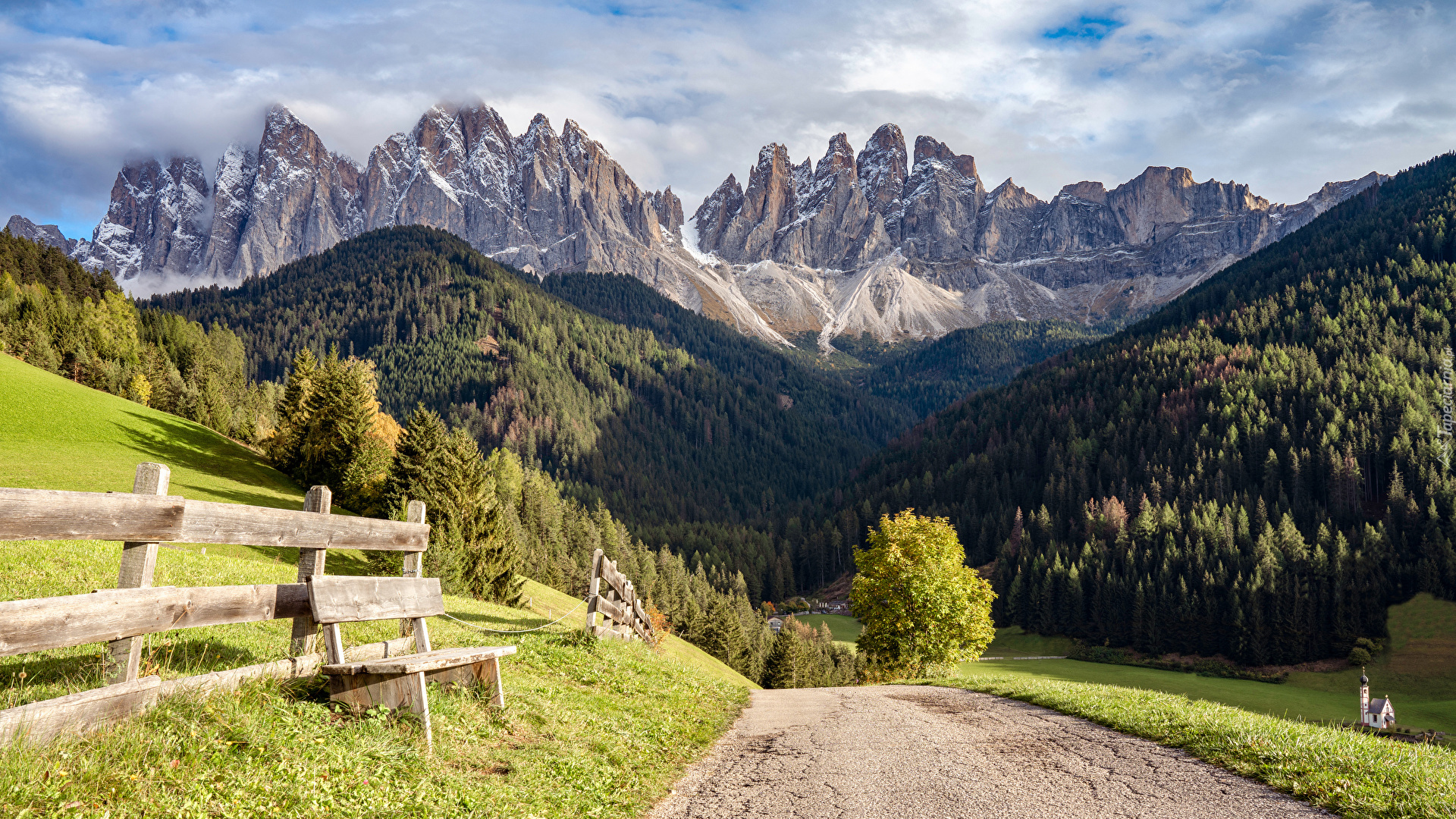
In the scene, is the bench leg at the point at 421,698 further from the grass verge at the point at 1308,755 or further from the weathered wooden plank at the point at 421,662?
the grass verge at the point at 1308,755

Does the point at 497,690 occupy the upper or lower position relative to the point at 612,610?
upper

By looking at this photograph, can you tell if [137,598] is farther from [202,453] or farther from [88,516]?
[202,453]

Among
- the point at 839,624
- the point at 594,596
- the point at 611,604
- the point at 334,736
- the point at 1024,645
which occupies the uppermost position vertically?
the point at 334,736

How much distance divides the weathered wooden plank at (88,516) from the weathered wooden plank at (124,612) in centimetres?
51


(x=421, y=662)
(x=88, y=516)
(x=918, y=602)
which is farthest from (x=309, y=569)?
(x=918, y=602)

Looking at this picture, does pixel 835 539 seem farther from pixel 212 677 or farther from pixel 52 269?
pixel 212 677

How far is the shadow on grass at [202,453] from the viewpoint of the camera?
147ft

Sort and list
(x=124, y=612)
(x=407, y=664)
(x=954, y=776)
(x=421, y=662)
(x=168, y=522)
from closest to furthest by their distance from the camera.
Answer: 1. (x=124, y=612)
2. (x=168, y=522)
3. (x=407, y=664)
4. (x=421, y=662)
5. (x=954, y=776)

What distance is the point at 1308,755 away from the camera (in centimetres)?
974

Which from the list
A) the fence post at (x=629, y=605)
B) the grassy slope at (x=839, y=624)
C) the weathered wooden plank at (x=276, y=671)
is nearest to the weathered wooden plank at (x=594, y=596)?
the fence post at (x=629, y=605)

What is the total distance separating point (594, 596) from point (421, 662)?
41.3ft

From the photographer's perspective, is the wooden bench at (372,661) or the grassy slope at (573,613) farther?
the grassy slope at (573,613)

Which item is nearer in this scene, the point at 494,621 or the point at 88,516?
the point at 88,516

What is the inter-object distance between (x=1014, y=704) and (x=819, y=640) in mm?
78164
